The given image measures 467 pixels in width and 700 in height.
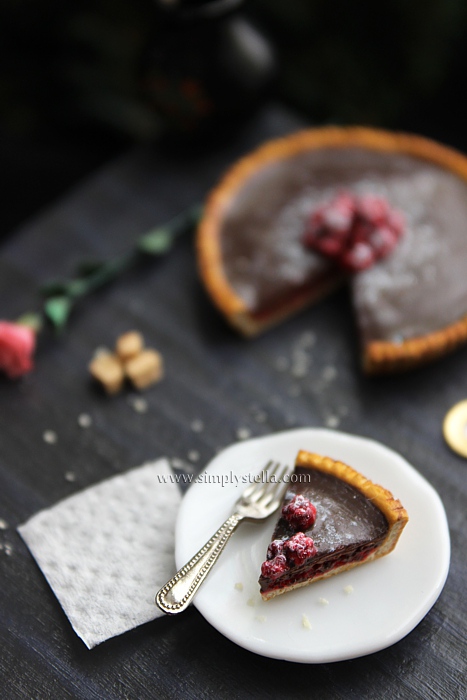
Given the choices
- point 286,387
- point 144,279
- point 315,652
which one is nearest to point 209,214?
point 144,279

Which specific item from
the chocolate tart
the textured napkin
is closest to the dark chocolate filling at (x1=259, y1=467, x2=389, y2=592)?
the textured napkin

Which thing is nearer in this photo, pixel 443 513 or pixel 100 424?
pixel 443 513

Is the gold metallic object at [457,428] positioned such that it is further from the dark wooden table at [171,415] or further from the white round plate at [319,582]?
the white round plate at [319,582]

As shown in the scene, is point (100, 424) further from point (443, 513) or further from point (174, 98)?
point (174, 98)

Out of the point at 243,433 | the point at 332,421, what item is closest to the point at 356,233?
the point at 332,421

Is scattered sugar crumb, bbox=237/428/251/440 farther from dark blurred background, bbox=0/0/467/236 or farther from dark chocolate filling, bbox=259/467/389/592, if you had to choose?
dark blurred background, bbox=0/0/467/236

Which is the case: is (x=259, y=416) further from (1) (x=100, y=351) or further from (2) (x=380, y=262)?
(2) (x=380, y=262)
